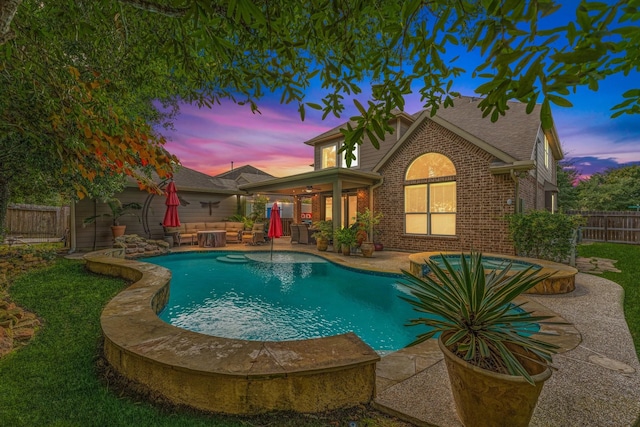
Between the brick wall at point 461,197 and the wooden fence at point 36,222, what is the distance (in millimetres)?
14937

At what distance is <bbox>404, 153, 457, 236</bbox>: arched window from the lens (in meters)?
10.6

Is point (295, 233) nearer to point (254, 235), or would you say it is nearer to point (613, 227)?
point (254, 235)

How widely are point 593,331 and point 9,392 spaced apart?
6209mm

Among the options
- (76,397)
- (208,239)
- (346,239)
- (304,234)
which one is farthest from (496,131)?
(76,397)

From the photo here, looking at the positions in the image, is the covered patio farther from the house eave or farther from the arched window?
the house eave

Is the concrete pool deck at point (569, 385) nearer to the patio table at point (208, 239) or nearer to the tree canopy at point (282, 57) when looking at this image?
the tree canopy at point (282, 57)

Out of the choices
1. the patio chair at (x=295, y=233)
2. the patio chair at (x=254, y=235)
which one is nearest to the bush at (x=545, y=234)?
the patio chair at (x=295, y=233)

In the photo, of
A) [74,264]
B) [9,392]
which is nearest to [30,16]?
[9,392]

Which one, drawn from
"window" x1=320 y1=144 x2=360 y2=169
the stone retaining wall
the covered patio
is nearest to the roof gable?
the covered patio

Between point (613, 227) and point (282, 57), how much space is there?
64.8ft

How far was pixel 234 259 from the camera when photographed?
10953mm

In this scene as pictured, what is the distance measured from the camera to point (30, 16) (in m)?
2.67

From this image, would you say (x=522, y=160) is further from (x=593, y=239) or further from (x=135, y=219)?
(x=135, y=219)

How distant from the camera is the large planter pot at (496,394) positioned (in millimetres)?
1745
